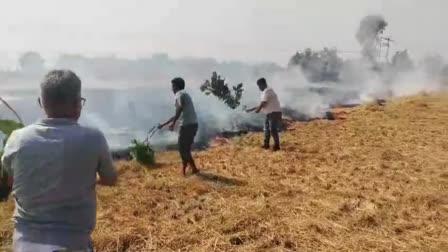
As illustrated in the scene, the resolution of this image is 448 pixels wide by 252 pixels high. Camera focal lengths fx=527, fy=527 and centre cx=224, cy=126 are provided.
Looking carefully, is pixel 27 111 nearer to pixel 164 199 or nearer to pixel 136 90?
pixel 136 90

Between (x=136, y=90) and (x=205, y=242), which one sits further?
(x=136, y=90)

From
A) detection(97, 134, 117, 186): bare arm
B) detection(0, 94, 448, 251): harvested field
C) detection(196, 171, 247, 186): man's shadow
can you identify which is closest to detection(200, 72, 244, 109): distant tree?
detection(0, 94, 448, 251): harvested field

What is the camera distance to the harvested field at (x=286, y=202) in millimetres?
5297

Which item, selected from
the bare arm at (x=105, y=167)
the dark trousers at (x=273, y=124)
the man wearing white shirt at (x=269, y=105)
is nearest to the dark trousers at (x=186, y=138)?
the man wearing white shirt at (x=269, y=105)

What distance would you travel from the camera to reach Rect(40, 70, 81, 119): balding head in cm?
235

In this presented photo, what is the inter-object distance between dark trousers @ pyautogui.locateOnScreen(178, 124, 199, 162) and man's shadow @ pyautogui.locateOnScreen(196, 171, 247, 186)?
0.35m

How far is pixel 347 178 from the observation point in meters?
7.98

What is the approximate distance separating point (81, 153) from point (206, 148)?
9.83 metres

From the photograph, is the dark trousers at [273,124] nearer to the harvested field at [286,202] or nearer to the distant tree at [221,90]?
the harvested field at [286,202]

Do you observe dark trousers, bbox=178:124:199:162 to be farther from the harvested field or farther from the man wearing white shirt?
the man wearing white shirt

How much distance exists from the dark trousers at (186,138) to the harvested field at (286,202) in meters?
0.40

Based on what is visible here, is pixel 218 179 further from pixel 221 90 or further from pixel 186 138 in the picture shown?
pixel 221 90

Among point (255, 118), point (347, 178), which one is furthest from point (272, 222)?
point (255, 118)

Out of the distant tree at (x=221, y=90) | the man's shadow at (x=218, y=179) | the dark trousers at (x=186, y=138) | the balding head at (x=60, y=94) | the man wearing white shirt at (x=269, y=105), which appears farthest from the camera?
the distant tree at (x=221, y=90)
